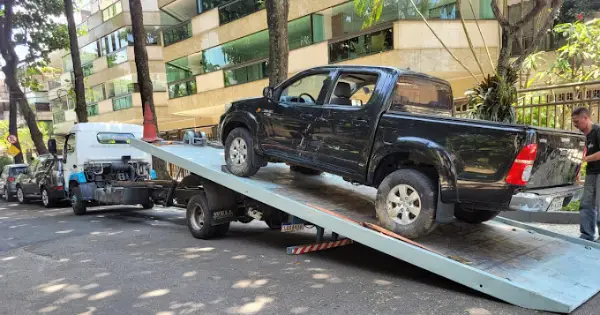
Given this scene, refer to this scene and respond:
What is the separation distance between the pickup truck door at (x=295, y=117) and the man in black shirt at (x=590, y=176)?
3172 mm

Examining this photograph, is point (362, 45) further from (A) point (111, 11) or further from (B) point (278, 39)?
(A) point (111, 11)

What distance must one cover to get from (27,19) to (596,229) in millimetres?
25007

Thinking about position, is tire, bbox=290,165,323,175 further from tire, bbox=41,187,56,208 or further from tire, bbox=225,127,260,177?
tire, bbox=41,187,56,208

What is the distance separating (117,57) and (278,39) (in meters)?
23.4

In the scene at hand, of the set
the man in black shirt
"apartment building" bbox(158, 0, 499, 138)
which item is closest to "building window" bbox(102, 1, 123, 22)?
"apartment building" bbox(158, 0, 499, 138)

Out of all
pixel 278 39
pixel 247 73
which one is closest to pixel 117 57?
pixel 247 73

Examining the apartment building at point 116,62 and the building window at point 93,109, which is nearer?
the apartment building at point 116,62

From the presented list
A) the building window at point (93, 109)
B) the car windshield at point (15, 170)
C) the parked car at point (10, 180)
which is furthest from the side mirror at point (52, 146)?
the building window at point (93, 109)

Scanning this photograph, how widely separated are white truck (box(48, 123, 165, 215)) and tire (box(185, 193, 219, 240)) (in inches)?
126

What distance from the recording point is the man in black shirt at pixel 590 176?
15.9 feet

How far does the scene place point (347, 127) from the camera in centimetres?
470

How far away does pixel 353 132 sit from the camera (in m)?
4.64

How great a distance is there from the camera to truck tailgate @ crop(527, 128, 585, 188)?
3.75 metres

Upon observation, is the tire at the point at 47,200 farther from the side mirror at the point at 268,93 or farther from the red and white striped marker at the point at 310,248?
the red and white striped marker at the point at 310,248
